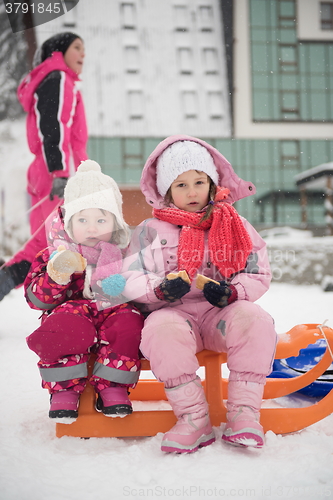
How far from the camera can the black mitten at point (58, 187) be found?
1459 millimetres

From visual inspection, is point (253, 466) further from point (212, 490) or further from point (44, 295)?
point (44, 295)

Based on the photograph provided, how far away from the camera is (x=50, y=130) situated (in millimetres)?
1486

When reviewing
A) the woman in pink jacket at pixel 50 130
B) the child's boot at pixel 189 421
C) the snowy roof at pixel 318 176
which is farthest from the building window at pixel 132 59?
the snowy roof at pixel 318 176

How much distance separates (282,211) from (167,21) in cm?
640

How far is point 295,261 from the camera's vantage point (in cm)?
329

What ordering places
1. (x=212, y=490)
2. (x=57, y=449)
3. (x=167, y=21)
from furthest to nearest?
(x=167, y=21) < (x=57, y=449) < (x=212, y=490)

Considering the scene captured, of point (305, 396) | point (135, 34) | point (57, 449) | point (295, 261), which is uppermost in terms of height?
point (135, 34)

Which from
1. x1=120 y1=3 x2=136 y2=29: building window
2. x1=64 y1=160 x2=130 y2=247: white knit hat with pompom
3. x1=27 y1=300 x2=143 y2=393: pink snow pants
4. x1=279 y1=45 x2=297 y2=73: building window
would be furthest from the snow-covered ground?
x1=279 y1=45 x2=297 y2=73: building window

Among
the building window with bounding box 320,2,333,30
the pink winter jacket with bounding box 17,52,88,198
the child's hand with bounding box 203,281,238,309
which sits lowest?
the child's hand with bounding box 203,281,238,309

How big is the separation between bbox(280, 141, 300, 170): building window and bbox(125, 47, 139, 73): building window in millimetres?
4619

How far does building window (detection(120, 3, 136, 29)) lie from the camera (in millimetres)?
3246

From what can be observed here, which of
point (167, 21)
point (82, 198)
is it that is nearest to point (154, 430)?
point (82, 198)

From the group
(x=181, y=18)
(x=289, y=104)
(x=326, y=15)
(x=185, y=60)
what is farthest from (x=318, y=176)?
(x=185, y=60)

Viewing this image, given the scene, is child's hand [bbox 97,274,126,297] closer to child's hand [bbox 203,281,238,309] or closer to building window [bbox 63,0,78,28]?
child's hand [bbox 203,281,238,309]
